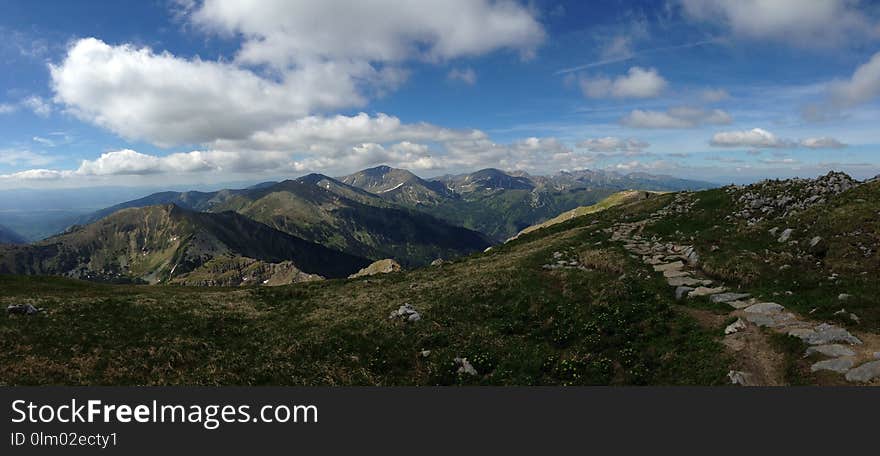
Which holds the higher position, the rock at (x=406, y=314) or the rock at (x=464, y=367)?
the rock at (x=406, y=314)

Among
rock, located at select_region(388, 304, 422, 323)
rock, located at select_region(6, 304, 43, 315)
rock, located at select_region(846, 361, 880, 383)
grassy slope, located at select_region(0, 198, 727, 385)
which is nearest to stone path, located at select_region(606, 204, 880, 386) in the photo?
rock, located at select_region(846, 361, 880, 383)

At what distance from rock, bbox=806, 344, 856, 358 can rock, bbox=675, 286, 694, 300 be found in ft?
26.1

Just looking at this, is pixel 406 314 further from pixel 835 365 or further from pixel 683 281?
pixel 835 365

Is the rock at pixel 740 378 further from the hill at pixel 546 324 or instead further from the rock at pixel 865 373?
the rock at pixel 865 373

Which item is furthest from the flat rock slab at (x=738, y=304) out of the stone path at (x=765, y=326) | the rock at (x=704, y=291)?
the rock at (x=704, y=291)

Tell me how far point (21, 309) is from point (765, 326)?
127 ft

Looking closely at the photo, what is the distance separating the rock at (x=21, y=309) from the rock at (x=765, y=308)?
38.9m

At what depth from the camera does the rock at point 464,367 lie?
57.4 ft

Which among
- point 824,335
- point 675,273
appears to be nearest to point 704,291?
point 675,273

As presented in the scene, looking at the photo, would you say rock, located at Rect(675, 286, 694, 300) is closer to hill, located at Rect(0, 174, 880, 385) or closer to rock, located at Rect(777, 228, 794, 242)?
hill, located at Rect(0, 174, 880, 385)

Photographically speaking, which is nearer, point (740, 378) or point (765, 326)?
point (740, 378)

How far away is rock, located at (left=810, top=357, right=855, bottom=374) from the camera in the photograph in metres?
12.9

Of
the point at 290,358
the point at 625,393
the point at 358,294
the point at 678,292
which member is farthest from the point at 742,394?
the point at 358,294

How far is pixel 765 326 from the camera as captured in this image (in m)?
16.9
